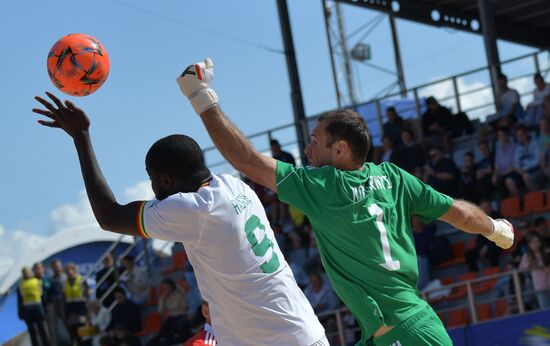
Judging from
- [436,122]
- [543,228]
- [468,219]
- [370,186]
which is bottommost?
[543,228]

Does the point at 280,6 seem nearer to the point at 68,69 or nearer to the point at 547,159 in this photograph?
the point at 547,159

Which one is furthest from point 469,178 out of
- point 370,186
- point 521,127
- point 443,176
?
point 370,186

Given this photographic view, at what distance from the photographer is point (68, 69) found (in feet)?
19.0

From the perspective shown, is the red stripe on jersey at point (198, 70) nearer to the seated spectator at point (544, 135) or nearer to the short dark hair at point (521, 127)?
the seated spectator at point (544, 135)

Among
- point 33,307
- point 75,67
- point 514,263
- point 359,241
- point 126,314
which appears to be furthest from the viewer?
point 33,307

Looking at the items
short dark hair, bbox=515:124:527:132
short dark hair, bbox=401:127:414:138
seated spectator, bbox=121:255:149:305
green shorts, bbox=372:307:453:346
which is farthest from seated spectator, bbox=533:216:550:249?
green shorts, bbox=372:307:453:346

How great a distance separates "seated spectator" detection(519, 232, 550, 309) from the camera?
12039mm

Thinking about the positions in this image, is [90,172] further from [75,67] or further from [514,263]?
[514,263]

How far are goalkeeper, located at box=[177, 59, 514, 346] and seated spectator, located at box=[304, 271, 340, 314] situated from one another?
919 cm

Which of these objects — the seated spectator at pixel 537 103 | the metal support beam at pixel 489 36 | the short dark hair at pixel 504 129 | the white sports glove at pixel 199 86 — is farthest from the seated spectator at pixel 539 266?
the white sports glove at pixel 199 86

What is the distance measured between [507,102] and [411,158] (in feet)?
6.65

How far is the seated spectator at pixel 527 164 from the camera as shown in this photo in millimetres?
14703

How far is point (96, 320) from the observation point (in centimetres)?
1792

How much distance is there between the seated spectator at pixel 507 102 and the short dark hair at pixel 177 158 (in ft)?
39.2
